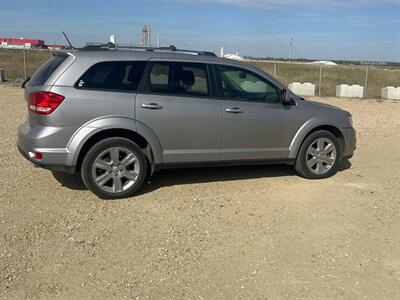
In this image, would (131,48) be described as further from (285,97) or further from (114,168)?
(285,97)

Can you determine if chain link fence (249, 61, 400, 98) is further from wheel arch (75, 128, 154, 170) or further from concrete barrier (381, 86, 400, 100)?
wheel arch (75, 128, 154, 170)

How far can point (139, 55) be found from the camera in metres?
5.68

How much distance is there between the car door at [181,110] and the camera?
18.5 feet

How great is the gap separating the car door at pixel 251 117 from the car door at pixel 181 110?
16 cm

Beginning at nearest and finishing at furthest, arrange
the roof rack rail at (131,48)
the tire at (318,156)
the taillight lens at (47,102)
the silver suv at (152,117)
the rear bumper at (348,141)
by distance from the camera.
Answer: the taillight lens at (47,102)
the silver suv at (152,117)
the roof rack rail at (131,48)
the tire at (318,156)
the rear bumper at (348,141)

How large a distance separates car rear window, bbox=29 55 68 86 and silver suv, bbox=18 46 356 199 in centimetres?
2

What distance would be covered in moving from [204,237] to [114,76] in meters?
2.20

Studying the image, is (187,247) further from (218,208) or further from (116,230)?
(218,208)

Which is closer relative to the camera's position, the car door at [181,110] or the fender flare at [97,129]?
the fender flare at [97,129]

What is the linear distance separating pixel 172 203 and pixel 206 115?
118 cm

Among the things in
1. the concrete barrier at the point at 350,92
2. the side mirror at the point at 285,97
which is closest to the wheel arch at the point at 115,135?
the side mirror at the point at 285,97

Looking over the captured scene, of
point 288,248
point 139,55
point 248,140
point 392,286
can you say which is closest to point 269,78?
point 248,140

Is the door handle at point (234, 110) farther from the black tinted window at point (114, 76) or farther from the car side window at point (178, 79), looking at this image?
the black tinted window at point (114, 76)

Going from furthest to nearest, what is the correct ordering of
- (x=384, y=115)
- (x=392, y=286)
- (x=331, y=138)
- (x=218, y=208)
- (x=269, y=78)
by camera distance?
(x=384, y=115) < (x=331, y=138) < (x=269, y=78) < (x=218, y=208) < (x=392, y=286)
